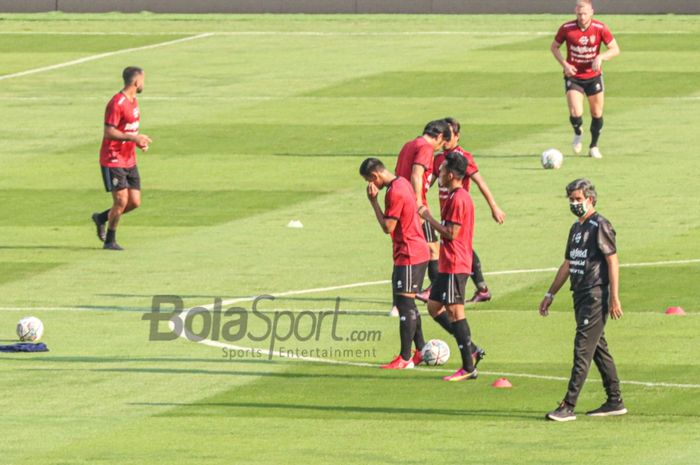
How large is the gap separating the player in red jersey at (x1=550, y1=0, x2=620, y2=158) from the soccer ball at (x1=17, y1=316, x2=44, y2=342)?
46.7 ft

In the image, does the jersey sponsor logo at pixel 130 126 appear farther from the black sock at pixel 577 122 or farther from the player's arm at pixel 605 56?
the black sock at pixel 577 122

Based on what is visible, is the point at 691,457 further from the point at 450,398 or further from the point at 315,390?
the point at 315,390

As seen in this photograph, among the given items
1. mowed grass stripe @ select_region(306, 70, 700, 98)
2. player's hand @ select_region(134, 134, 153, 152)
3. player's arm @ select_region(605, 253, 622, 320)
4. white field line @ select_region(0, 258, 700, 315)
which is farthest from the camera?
mowed grass stripe @ select_region(306, 70, 700, 98)

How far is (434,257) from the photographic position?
67.1 feet

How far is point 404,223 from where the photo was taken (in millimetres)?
18047

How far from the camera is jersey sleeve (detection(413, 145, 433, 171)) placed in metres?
19.9

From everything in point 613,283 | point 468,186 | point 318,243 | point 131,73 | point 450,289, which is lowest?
point 318,243

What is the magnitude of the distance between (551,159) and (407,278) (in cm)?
1427

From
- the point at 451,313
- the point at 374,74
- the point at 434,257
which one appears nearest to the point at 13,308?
the point at 434,257

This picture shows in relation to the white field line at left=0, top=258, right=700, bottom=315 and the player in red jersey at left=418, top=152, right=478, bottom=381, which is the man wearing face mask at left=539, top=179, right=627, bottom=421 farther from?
the white field line at left=0, top=258, right=700, bottom=315

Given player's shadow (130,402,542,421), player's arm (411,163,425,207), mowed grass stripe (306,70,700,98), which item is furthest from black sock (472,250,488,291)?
mowed grass stripe (306,70,700,98)

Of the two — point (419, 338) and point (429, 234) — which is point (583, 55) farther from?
point (419, 338)

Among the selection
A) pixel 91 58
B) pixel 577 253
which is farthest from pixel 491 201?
pixel 91 58

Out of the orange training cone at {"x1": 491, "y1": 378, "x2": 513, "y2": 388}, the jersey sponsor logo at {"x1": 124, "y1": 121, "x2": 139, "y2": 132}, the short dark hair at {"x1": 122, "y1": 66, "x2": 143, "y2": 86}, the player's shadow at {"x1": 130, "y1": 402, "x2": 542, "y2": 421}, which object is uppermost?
the short dark hair at {"x1": 122, "y1": 66, "x2": 143, "y2": 86}
